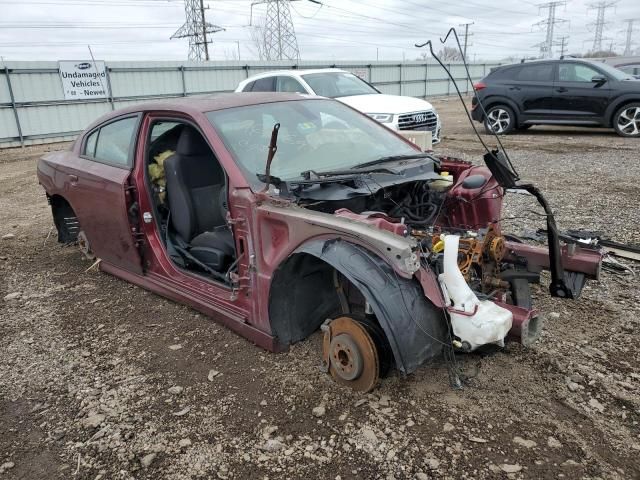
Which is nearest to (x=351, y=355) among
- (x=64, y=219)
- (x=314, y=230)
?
(x=314, y=230)

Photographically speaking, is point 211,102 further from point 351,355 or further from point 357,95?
point 357,95

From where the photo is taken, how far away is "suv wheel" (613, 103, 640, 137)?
35.6 ft

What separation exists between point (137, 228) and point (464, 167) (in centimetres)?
247

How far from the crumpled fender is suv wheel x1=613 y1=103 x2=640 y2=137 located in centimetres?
1058

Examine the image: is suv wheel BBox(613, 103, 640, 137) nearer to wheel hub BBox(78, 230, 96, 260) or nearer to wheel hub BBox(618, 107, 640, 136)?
wheel hub BBox(618, 107, 640, 136)

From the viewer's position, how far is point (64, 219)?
17.2 feet

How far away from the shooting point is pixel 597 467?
2.20m

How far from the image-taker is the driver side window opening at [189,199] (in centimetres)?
381

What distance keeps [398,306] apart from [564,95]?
35.0 ft

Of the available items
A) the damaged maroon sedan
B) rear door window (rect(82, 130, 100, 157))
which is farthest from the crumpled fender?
rear door window (rect(82, 130, 100, 157))

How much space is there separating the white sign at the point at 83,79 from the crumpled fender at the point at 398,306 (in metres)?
15.8

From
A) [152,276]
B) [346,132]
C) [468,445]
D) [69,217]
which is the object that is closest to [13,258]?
[69,217]

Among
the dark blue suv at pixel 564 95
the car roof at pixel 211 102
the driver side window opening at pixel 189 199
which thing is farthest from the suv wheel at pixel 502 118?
the driver side window opening at pixel 189 199

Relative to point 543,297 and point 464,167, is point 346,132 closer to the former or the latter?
point 464,167
